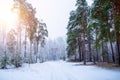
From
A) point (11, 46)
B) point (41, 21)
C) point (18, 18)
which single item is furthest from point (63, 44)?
point (18, 18)

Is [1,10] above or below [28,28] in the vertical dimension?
above

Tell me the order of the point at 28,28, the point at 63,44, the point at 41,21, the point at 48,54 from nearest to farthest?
the point at 28,28 < the point at 41,21 < the point at 48,54 < the point at 63,44

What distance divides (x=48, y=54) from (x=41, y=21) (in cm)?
6697


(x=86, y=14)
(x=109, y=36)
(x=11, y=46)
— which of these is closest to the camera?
(x=109, y=36)

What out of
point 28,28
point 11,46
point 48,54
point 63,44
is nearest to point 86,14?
point 28,28

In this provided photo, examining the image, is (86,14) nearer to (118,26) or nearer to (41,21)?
(118,26)

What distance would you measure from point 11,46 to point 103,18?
2416cm

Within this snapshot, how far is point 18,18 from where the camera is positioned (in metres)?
26.7

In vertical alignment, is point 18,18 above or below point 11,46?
above

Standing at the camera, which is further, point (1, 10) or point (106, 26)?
point (1, 10)

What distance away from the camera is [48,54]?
11556cm

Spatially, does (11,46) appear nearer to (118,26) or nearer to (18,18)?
(18,18)

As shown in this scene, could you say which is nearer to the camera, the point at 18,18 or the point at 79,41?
the point at 18,18

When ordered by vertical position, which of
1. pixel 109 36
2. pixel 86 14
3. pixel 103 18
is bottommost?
pixel 109 36
